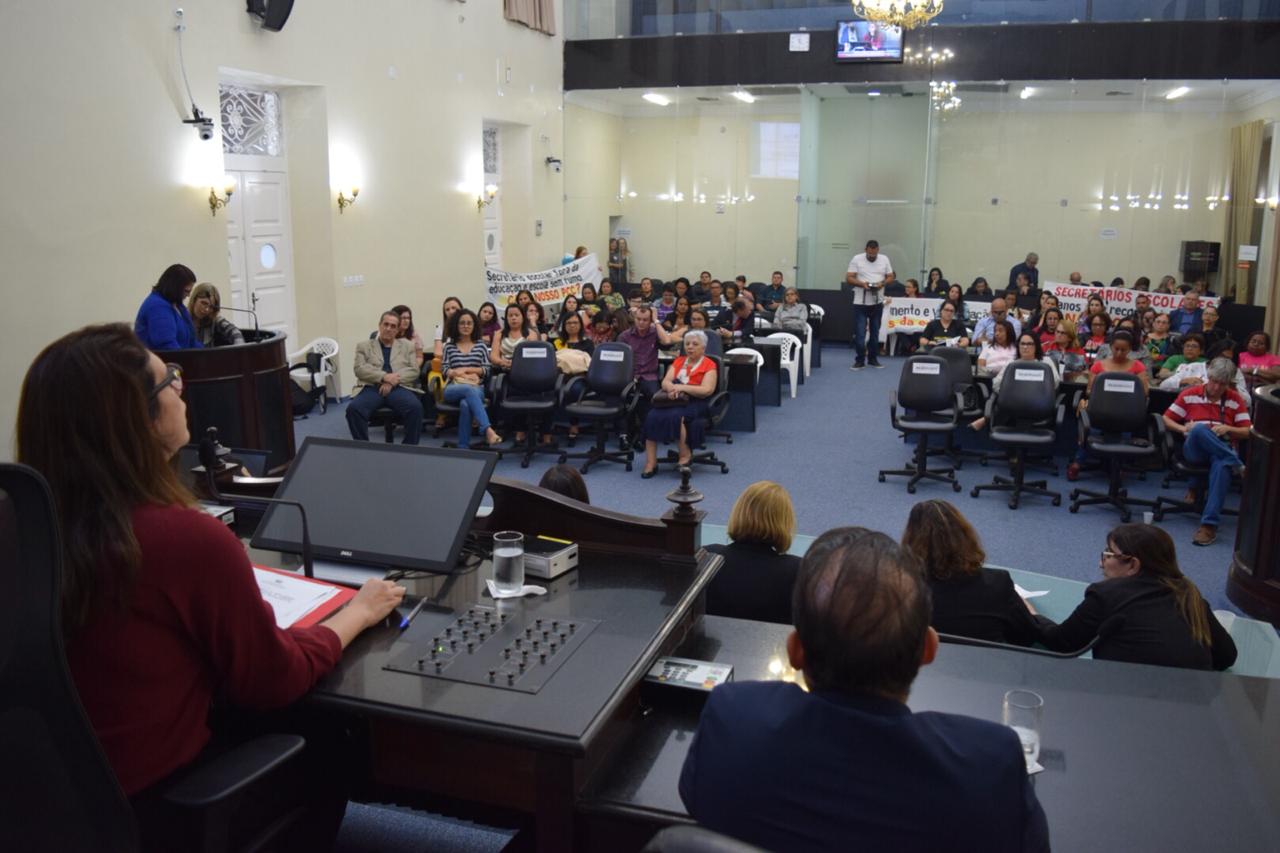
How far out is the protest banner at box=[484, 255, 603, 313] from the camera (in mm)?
12508

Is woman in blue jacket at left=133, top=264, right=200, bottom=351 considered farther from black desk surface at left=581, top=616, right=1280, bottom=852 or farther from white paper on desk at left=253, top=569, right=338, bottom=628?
black desk surface at left=581, top=616, right=1280, bottom=852

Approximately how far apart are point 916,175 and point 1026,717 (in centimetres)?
1394

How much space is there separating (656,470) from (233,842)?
618 centimetres

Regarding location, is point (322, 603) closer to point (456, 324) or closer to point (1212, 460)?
point (1212, 460)

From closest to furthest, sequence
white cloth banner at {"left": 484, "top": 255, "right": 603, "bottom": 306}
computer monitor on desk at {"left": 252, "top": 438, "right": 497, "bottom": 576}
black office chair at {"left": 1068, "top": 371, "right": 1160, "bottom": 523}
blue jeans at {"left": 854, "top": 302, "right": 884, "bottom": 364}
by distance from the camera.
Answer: computer monitor on desk at {"left": 252, "top": 438, "right": 497, "bottom": 576} → black office chair at {"left": 1068, "top": 371, "right": 1160, "bottom": 523} → white cloth banner at {"left": 484, "top": 255, "right": 603, "bottom": 306} → blue jeans at {"left": 854, "top": 302, "right": 884, "bottom": 364}

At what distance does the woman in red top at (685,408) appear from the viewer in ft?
26.1

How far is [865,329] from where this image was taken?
1353 cm

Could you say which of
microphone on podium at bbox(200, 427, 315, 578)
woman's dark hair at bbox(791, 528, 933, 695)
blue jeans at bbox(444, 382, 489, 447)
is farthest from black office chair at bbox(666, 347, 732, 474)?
woman's dark hair at bbox(791, 528, 933, 695)

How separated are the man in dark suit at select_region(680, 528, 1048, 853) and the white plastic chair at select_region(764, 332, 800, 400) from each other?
9382 millimetres

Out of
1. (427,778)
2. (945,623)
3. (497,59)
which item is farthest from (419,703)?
(497,59)

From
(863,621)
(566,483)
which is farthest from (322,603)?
(566,483)

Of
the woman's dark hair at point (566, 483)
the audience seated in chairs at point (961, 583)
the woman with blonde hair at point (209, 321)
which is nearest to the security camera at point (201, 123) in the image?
the woman with blonde hair at point (209, 321)

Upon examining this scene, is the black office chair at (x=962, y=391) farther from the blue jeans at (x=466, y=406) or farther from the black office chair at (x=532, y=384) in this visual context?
the blue jeans at (x=466, y=406)

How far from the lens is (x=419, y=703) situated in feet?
6.11
